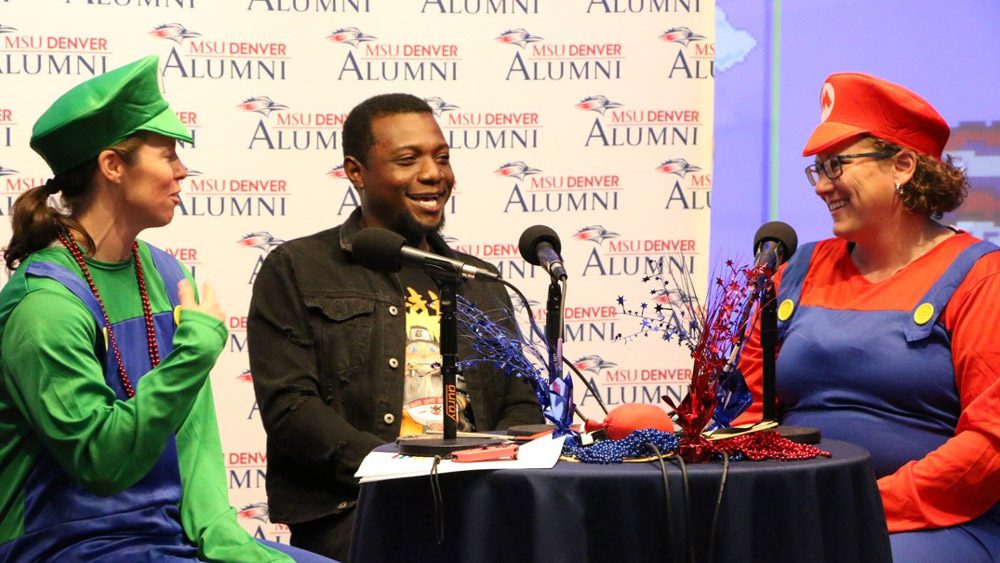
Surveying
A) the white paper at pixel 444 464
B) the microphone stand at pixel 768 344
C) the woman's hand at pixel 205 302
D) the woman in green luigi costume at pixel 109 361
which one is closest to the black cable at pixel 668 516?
the white paper at pixel 444 464

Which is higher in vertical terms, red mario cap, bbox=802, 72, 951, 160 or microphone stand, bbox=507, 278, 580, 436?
red mario cap, bbox=802, 72, 951, 160

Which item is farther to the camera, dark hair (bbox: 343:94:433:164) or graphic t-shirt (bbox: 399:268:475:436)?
dark hair (bbox: 343:94:433:164)

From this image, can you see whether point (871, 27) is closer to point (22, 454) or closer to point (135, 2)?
point (135, 2)

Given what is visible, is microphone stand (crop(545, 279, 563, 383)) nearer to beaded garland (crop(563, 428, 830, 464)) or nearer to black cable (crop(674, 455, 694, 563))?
beaded garland (crop(563, 428, 830, 464))

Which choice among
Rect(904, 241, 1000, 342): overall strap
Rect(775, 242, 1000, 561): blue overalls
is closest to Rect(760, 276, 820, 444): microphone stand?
Rect(775, 242, 1000, 561): blue overalls

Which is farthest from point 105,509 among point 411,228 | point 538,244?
point 411,228

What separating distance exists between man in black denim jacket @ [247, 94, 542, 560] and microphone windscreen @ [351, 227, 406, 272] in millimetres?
865

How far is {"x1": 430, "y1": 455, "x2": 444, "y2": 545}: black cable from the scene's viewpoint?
8.53 feet

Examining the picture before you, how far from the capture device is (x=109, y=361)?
2932mm

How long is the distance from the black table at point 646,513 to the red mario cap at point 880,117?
1339mm

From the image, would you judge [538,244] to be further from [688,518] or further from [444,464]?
[688,518]

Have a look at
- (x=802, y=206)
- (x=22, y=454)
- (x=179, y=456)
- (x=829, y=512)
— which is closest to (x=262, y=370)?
(x=179, y=456)

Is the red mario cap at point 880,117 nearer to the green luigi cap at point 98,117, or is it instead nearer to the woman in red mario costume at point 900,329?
the woman in red mario costume at point 900,329

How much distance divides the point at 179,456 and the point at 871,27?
173 inches
